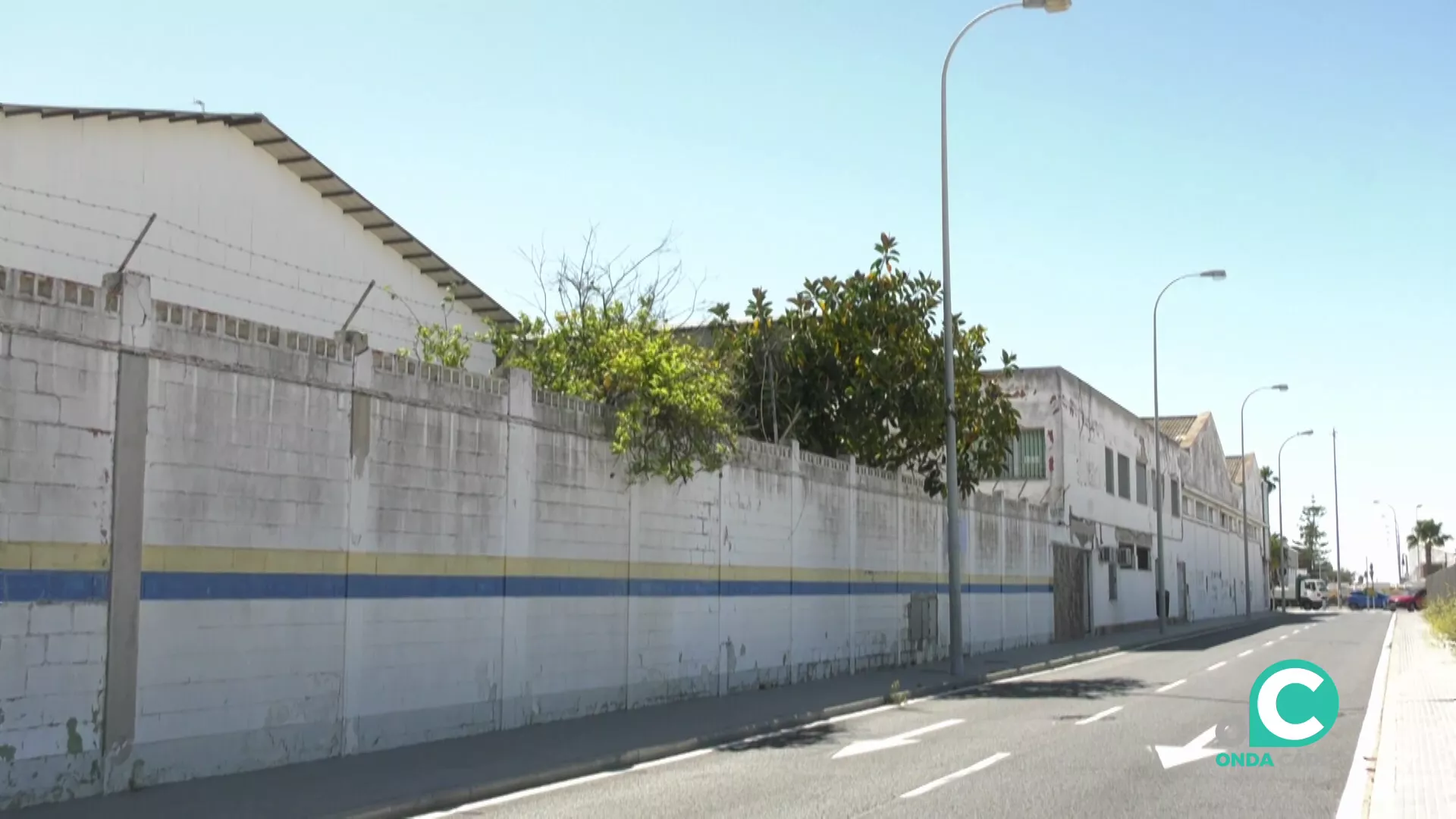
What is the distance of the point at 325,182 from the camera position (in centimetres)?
2644

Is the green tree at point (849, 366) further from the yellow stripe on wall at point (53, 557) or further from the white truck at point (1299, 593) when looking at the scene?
the white truck at point (1299, 593)

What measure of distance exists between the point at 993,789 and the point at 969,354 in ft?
63.6

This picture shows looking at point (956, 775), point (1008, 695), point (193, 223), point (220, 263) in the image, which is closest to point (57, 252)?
point (193, 223)

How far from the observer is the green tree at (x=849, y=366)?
2844 cm

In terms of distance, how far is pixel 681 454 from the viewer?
62.2ft

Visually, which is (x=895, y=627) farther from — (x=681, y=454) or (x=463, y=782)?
(x=463, y=782)

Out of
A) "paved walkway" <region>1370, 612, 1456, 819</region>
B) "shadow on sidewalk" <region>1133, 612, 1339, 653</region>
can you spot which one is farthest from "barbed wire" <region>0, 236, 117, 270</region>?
"shadow on sidewalk" <region>1133, 612, 1339, 653</region>

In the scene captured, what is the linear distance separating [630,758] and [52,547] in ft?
20.0

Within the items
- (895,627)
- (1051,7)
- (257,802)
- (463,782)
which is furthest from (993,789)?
(895,627)

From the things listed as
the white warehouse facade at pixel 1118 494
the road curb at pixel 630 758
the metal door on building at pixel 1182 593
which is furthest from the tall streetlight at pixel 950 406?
the metal door on building at pixel 1182 593

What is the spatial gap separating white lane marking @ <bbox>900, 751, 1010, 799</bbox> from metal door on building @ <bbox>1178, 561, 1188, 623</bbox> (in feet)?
165

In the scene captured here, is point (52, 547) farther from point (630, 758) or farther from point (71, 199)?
point (71, 199)

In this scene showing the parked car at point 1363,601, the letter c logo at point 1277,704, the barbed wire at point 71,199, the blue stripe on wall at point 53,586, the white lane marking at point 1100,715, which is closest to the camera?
the blue stripe on wall at point 53,586

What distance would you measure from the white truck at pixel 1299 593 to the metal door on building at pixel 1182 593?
22148 millimetres
